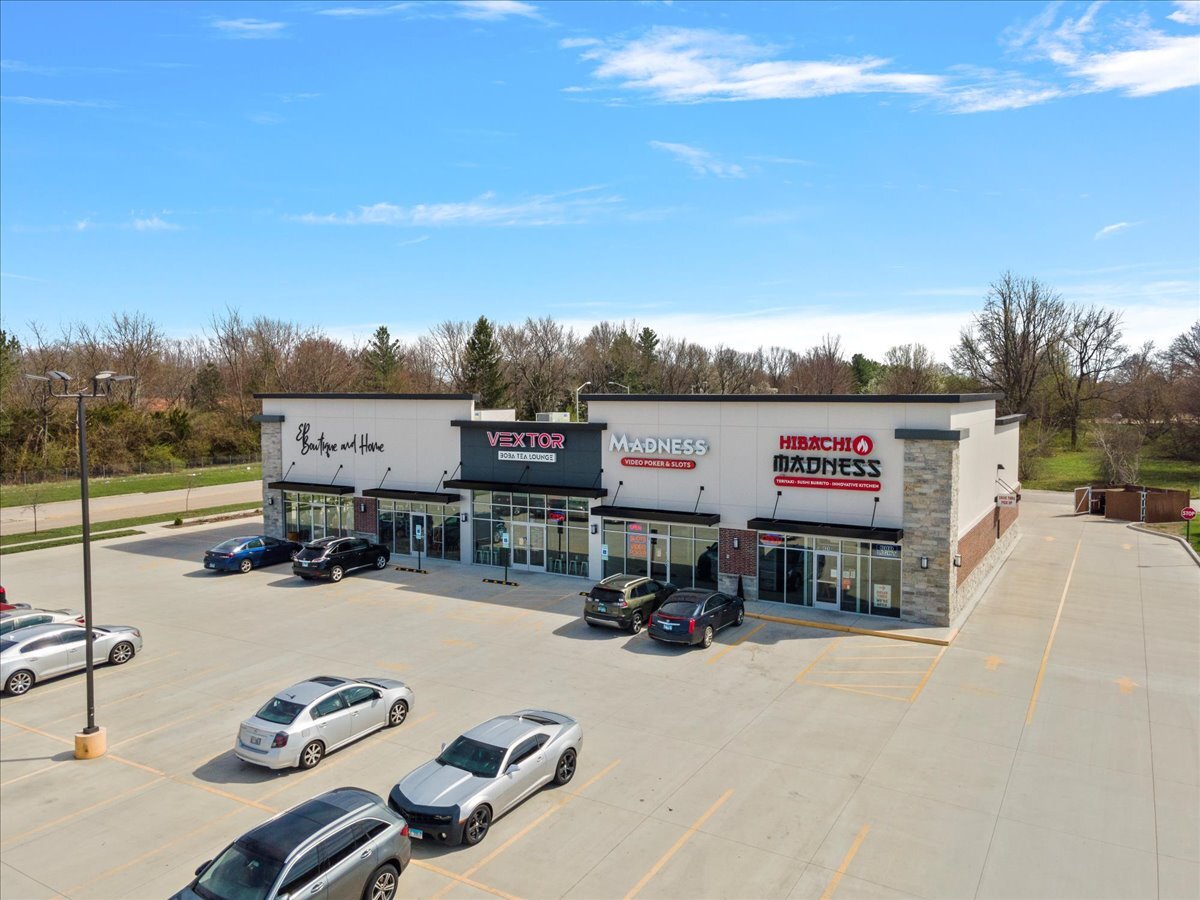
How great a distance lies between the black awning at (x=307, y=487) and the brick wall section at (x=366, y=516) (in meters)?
0.73

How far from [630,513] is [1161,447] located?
6874 cm

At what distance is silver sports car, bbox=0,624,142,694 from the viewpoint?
19367 millimetres

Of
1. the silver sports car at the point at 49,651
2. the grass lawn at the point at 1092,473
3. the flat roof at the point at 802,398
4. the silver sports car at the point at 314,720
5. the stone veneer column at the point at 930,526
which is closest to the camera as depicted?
the silver sports car at the point at 314,720

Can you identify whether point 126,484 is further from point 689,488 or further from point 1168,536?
point 1168,536

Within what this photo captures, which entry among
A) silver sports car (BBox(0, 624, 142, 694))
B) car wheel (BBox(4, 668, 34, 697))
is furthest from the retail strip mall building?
car wheel (BBox(4, 668, 34, 697))

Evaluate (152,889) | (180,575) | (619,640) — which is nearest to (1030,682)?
(619,640)

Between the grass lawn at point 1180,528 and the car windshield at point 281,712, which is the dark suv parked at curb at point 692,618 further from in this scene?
the grass lawn at point 1180,528

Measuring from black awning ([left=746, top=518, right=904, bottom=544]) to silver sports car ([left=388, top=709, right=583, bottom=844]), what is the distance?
12791mm

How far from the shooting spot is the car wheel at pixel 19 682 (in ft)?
63.2

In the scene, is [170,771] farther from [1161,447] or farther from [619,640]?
[1161,447]

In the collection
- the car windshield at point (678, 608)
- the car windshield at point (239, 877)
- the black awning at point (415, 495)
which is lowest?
the car windshield at point (239, 877)

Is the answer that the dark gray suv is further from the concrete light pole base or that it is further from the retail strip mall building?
the retail strip mall building

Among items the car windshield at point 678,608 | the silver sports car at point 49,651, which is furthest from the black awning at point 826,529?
the silver sports car at point 49,651

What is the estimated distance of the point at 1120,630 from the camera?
941 inches
